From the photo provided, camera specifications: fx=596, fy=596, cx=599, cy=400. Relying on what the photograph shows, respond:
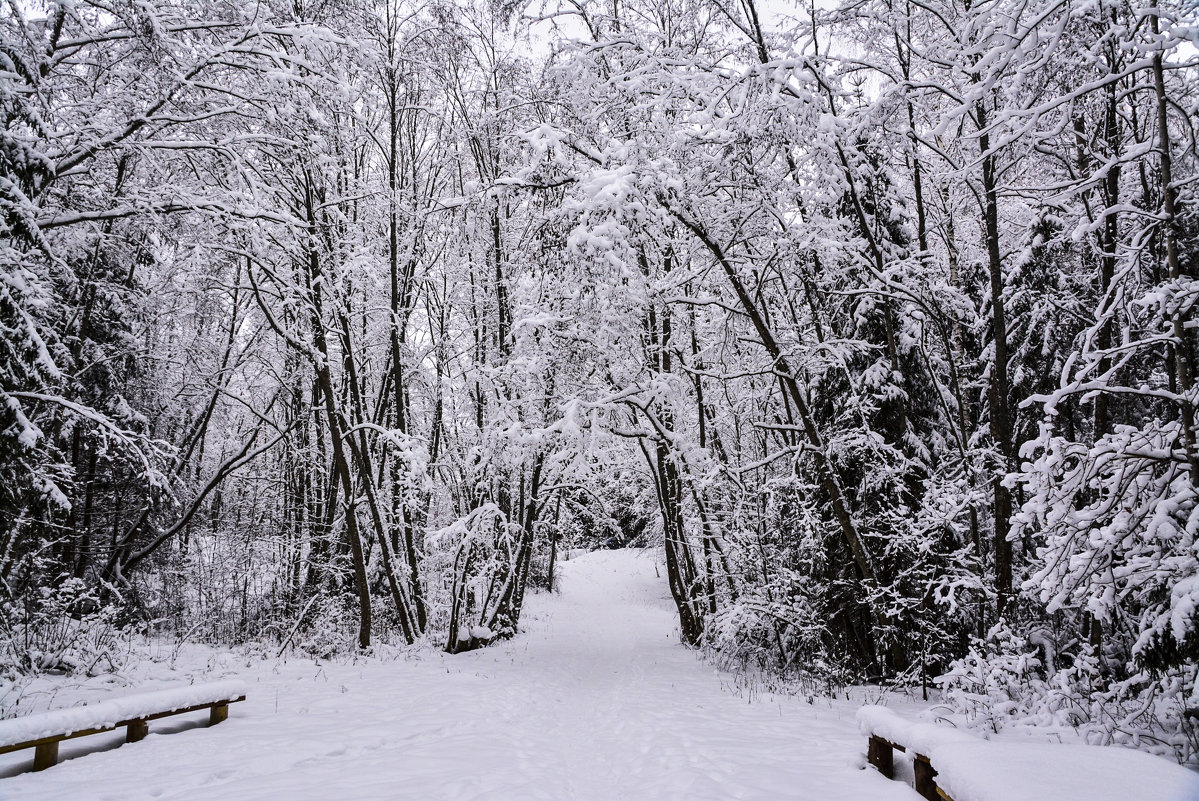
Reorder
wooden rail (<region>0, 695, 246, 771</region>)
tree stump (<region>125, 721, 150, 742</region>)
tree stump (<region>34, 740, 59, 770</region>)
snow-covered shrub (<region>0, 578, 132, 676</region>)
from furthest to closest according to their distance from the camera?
snow-covered shrub (<region>0, 578, 132, 676</region>)
tree stump (<region>125, 721, 150, 742</region>)
tree stump (<region>34, 740, 59, 770</region>)
wooden rail (<region>0, 695, 246, 771</region>)

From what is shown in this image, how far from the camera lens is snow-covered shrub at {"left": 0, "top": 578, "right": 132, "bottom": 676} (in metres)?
7.55

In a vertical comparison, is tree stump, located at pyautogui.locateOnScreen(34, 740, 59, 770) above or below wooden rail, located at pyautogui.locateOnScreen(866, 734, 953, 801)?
above

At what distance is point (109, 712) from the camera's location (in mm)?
4969

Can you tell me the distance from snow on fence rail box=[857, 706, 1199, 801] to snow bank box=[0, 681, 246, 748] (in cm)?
615

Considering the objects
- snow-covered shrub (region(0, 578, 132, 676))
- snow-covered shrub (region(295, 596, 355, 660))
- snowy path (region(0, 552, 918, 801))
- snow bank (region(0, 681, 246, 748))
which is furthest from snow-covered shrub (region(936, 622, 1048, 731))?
snow-covered shrub (region(0, 578, 132, 676))

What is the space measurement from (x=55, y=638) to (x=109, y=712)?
483 centimetres

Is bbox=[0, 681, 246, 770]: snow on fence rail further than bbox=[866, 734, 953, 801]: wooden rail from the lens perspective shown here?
Yes

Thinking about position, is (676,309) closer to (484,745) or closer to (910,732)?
(484,745)

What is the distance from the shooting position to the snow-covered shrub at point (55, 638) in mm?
7551

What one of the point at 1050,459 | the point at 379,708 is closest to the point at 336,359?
the point at 379,708

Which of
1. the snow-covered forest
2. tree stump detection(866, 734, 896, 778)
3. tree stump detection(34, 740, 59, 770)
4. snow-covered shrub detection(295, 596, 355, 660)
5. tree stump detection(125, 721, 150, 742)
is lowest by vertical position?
snow-covered shrub detection(295, 596, 355, 660)

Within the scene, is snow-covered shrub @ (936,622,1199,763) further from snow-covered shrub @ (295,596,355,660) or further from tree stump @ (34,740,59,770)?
snow-covered shrub @ (295,596,355,660)

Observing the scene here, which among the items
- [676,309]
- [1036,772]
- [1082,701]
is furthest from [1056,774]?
[676,309]

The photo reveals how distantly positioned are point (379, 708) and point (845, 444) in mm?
6886
